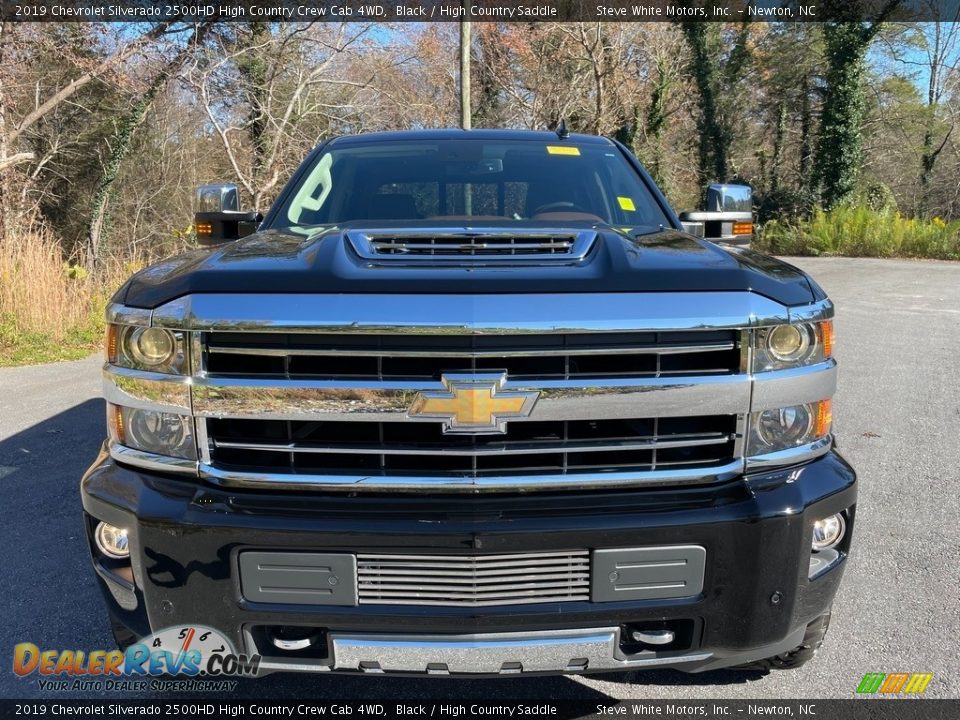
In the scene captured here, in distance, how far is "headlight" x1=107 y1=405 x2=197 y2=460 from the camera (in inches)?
79.0

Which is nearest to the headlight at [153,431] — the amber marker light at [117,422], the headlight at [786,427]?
the amber marker light at [117,422]

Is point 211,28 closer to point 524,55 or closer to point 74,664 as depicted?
point 524,55

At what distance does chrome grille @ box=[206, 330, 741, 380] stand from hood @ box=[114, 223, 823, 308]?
12 centimetres

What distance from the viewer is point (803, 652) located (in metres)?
2.38

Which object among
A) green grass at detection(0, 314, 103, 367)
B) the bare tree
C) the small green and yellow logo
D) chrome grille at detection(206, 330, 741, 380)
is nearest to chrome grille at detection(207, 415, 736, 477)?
chrome grille at detection(206, 330, 741, 380)

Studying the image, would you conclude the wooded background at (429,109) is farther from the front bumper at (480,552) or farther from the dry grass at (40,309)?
the front bumper at (480,552)

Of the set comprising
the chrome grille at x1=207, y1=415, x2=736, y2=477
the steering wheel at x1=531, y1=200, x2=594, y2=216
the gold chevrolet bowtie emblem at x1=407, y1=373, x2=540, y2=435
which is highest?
the steering wheel at x1=531, y1=200, x2=594, y2=216

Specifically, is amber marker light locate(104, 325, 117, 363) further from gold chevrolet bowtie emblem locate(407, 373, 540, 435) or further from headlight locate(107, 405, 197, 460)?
gold chevrolet bowtie emblem locate(407, 373, 540, 435)

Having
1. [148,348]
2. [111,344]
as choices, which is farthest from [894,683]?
[111,344]

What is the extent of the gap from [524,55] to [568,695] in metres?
26.1

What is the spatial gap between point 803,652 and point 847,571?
1.15 m

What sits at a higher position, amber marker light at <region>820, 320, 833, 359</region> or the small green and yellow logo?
amber marker light at <region>820, 320, 833, 359</region>

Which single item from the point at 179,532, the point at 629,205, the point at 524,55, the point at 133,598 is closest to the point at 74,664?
the point at 133,598

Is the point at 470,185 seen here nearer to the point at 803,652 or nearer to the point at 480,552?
the point at 480,552
